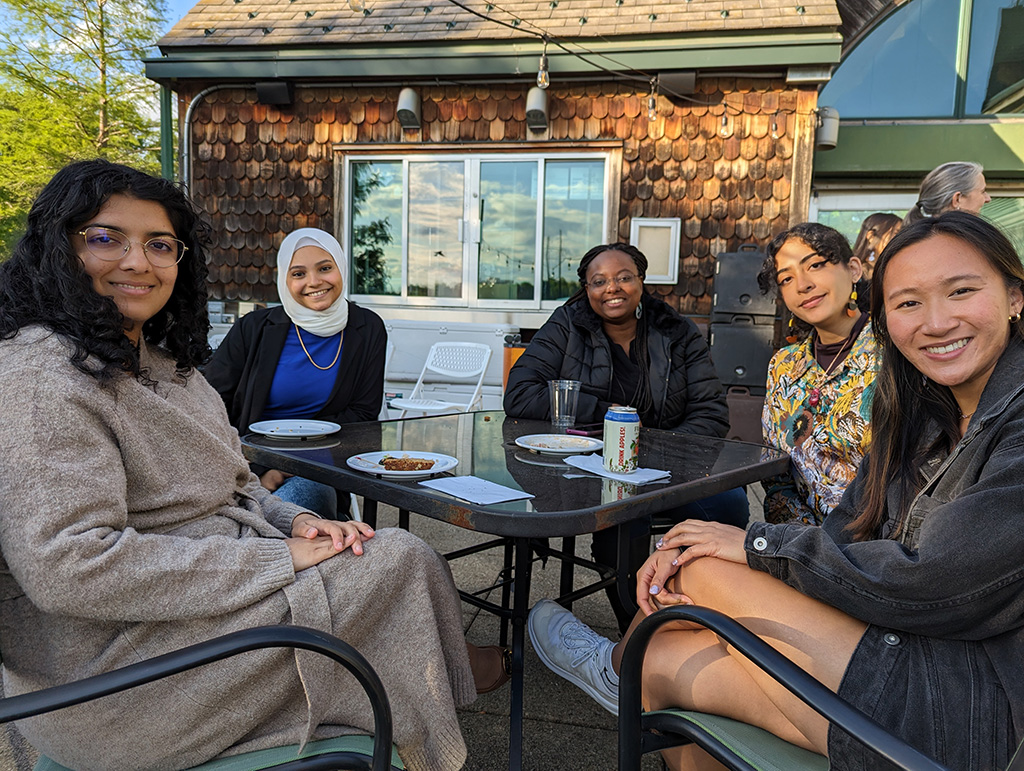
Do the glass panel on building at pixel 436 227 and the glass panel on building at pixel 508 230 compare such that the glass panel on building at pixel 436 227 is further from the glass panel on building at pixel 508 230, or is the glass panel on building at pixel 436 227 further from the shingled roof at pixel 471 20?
the shingled roof at pixel 471 20

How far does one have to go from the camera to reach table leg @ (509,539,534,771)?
5.16ft

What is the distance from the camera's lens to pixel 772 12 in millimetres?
5922

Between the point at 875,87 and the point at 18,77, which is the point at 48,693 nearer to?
the point at 875,87

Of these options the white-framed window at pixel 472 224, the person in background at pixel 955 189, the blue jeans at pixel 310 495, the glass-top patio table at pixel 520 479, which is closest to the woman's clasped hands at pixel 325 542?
the glass-top patio table at pixel 520 479

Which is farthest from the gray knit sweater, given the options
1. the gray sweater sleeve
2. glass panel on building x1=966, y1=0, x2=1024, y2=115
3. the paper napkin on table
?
glass panel on building x1=966, y1=0, x2=1024, y2=115

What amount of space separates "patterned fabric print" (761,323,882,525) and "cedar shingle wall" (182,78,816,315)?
4.27 m

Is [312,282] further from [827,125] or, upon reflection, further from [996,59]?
[996,59]

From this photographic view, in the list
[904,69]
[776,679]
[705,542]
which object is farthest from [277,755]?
[904,69]

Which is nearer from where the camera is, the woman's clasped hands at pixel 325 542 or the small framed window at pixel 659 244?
the woman's clasped hands at pixel 325 542

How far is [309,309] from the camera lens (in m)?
2.74

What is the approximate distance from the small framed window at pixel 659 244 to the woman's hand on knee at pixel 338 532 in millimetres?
5399

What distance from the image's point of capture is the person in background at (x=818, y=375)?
6.63 ft

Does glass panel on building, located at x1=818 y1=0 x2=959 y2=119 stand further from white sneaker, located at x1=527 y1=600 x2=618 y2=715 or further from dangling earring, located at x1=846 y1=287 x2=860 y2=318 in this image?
white sneaker, located at x1=527 y1=600 x2=618 y2=715

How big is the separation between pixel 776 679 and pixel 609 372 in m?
1.90
